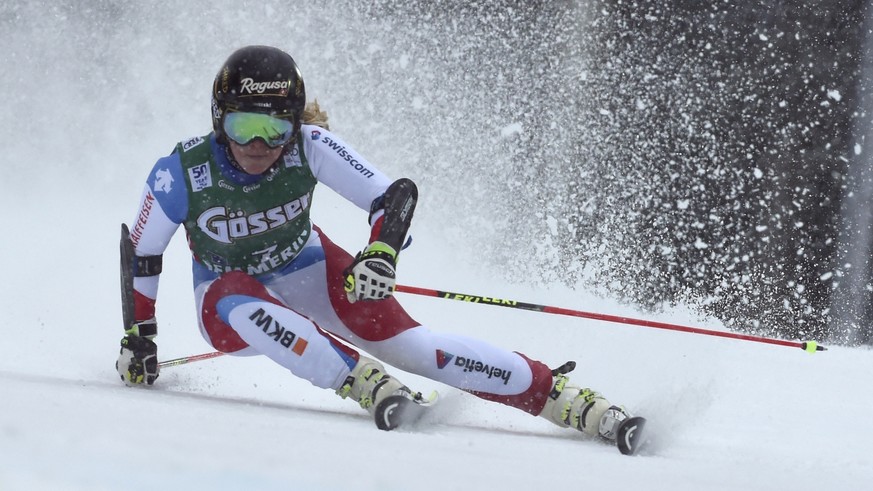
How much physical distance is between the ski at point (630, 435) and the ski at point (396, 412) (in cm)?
51

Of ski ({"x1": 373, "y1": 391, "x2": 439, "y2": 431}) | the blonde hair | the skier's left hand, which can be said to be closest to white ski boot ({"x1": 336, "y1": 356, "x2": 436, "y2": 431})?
ski ({"x1": 373, "y1": 391, "x2": 439, "y2": 431})

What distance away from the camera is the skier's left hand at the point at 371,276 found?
7.83 feet

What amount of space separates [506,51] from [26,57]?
3.33 m

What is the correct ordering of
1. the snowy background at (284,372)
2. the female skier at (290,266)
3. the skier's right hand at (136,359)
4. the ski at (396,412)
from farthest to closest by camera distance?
the skier's right hand at (136,359)
the female skier at (290,266)
the ski at (396,412)
the snowy background at (284,372)

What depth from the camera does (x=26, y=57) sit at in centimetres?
620

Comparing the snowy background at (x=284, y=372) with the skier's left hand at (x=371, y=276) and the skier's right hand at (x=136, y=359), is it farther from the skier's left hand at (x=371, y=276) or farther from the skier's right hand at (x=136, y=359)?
the skier's left hand at (x=371, y=276)

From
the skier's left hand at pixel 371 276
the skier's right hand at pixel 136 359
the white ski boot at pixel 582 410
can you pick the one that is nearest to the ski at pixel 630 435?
the white ski boot at pixel 582 410

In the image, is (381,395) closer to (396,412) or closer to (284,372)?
(396,412)

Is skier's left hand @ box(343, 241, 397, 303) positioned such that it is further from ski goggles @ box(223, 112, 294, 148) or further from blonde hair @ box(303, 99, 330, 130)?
blonde hair @ box(303, 99, 330, 130)

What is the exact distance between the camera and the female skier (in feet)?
7.86

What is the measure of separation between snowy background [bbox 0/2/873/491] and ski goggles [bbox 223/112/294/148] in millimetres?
727

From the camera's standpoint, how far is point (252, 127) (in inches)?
97.7

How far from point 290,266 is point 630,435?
119 cm

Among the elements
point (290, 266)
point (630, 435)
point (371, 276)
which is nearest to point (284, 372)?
point (290, 266)
